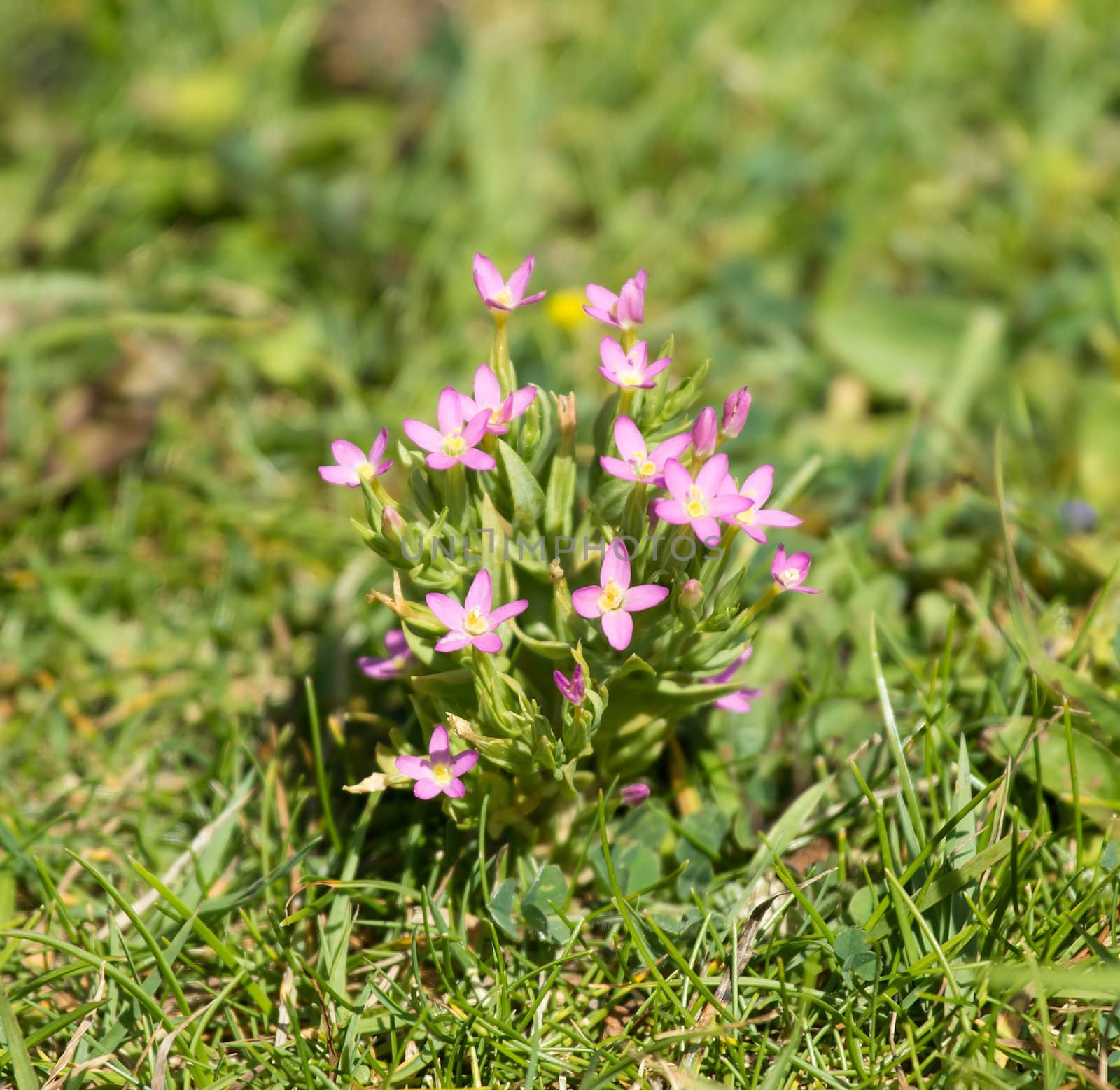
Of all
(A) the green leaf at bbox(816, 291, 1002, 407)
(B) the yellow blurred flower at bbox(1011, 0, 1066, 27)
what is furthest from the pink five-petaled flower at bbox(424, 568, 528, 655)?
(B) the yellow blurred flower at bbox(1011, 0, 1066, 27)

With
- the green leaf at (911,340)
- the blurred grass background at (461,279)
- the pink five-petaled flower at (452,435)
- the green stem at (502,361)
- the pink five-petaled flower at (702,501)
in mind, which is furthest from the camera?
the green leaf at (911,340)

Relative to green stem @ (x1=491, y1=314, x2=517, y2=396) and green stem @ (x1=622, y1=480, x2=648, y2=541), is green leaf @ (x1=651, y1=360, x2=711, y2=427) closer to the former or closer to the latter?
green stem @ (x1=622, y1=480, x2=648, y2=541)

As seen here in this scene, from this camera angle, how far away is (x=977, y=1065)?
1.82 metres

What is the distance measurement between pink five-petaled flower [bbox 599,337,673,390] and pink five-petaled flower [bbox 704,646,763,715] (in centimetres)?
57

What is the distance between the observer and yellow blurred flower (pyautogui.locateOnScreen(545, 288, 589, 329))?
12.4ft

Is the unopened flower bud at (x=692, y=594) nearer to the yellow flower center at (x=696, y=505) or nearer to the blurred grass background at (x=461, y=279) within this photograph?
the yellow flower center at (x=696, y=505)

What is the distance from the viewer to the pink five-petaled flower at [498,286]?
2000 millimetres

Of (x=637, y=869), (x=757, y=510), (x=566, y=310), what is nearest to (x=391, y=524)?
(x=757, y=510)

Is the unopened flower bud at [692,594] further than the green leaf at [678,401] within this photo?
No

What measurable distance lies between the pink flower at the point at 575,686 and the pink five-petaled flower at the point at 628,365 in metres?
0.51

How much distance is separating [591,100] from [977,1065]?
4.01m

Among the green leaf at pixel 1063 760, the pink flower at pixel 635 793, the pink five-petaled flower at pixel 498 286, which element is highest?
the pink five-petaled flower at pixel 498 286

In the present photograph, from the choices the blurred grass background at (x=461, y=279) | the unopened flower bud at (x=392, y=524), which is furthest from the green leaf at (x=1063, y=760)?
the unopened flower bud at (x=392, y=524)

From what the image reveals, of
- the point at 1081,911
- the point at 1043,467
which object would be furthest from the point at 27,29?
the point at 1081,911
